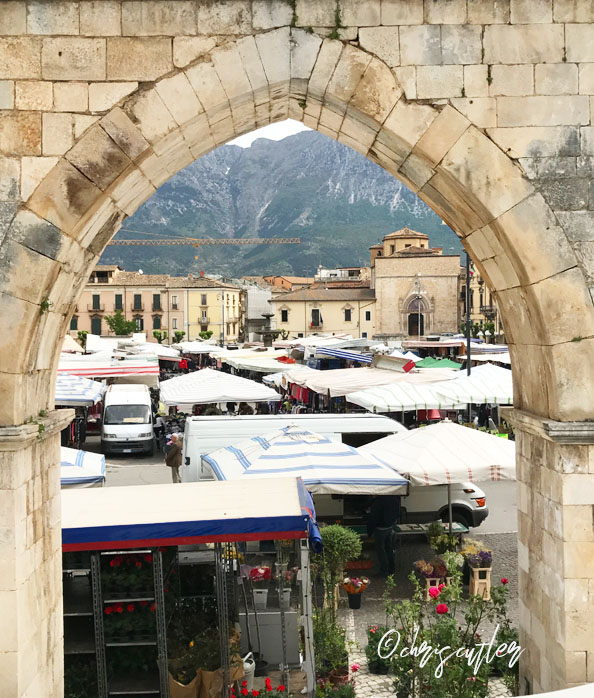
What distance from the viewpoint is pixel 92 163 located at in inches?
202

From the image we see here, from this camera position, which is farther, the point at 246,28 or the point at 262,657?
the point at 262,657

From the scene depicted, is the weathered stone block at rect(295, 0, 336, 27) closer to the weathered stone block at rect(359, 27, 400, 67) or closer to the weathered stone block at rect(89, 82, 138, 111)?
the weathered stone block at rect(359, 27, 400, 67)

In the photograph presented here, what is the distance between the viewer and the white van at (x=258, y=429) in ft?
42.9

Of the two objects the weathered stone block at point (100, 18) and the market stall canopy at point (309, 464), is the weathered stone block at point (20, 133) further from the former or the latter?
the market stall canopy at point (309, 464)

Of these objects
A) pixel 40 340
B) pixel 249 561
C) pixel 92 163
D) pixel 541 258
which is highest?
pixel 92 163

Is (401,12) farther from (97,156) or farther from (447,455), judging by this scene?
(447,455)

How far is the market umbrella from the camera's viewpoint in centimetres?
990

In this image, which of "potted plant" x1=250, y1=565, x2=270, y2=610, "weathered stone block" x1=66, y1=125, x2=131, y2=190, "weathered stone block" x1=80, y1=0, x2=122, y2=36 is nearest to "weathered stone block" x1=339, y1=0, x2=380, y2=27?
"weathered stone block" x1=80, y1=0, x2=122, y2=36

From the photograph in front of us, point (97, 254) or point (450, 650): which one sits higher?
point (97, 254)

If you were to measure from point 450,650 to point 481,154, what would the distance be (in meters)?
3.81

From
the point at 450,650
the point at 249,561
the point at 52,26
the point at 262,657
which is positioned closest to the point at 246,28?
the point at 52,26

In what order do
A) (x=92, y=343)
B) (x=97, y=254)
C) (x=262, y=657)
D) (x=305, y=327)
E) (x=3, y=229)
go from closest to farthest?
(x=3, y=229) < (x=97, y=254) < (x=262, y=657) < (x=92, y=343) < (x=305, y=327)

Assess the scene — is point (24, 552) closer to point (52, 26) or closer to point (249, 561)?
point (52, 26)

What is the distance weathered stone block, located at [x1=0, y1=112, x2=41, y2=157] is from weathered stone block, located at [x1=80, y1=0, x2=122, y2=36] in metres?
0.65
